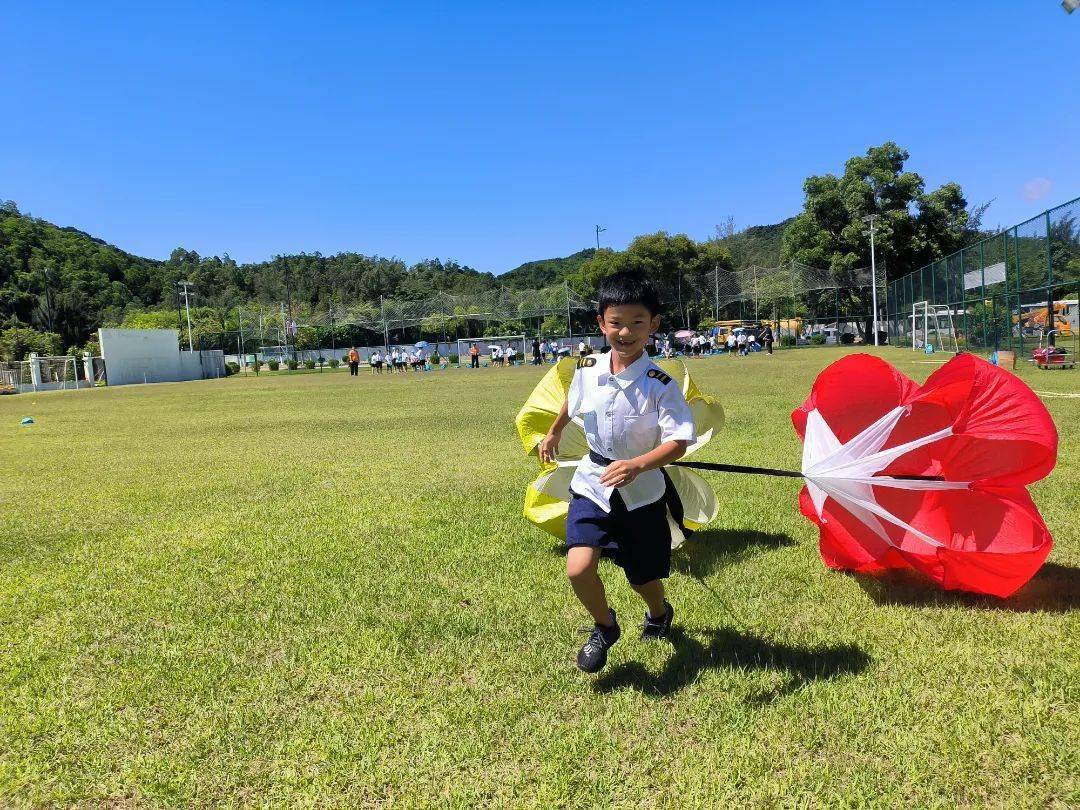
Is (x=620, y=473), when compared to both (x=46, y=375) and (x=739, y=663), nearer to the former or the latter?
(x=739, y=663)

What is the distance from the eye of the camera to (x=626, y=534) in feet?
11.0

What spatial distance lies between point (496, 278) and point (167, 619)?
423ft

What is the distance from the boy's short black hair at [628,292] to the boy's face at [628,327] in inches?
0.8

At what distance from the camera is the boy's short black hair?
3.28m

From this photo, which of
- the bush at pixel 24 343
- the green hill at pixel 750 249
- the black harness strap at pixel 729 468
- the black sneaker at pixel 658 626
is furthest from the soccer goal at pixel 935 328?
the bush at pixel 24 343

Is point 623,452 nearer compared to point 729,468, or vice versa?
point 623,452

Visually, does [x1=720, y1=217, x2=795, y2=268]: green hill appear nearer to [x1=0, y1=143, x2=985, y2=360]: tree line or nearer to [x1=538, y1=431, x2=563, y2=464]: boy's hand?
[x1=0, y1=143, x2=985, y2=360]: tree line

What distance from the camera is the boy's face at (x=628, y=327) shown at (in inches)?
129

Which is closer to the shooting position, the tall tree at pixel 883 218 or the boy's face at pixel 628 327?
the boy's face at pixel 628 327

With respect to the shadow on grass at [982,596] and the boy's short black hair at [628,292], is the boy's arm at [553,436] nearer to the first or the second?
the boy's short black hair at [628,292]

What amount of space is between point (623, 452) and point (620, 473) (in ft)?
A: 1.12

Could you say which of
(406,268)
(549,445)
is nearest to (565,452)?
(549,445)

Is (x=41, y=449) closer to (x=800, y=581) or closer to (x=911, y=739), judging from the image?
(x=800, y=581)

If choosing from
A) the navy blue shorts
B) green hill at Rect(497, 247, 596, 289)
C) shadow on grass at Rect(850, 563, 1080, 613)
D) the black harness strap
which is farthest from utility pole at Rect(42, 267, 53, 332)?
shadow on grass at Rect(850, 563, 1080, 613)
